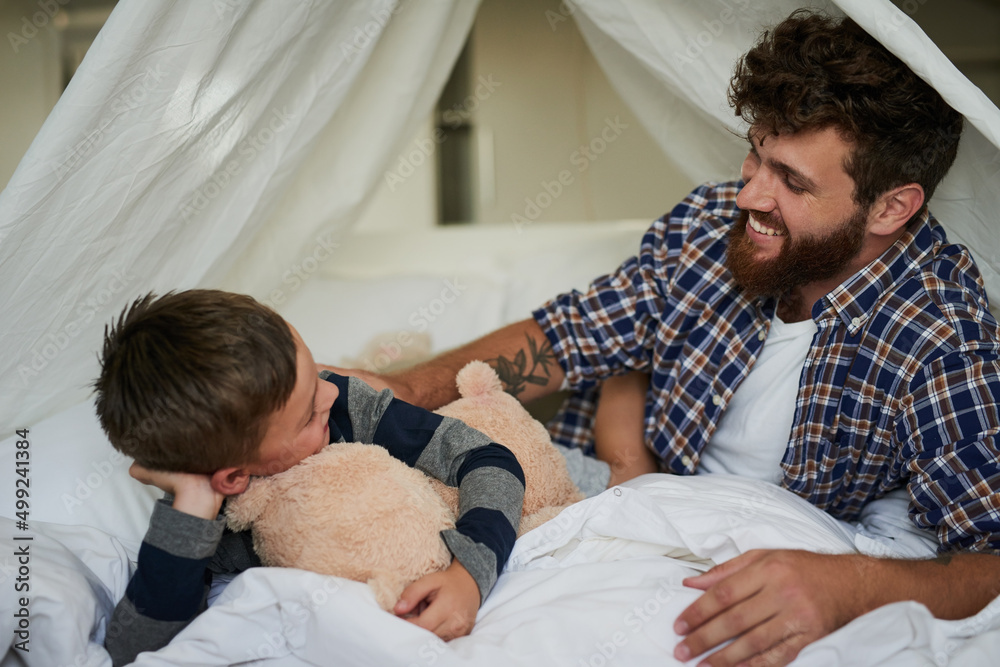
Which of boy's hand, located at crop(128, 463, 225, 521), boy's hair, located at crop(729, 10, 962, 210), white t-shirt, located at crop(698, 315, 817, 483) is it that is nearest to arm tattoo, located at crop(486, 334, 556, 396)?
white t-shirt, located at crop(698, 315, 817, 483)

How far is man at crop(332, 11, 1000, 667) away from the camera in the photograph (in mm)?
929

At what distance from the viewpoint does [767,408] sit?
4.24ft

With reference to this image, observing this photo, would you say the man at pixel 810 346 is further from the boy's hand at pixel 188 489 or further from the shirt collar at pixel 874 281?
the boy's hand at pixel 188 489

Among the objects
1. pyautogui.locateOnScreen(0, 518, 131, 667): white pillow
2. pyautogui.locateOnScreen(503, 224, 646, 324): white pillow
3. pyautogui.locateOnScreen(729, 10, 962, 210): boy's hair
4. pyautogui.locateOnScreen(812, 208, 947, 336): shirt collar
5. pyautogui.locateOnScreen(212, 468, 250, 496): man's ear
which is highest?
pyautogui.locateOnScreen(729, 10, 962, 210): boy's hair

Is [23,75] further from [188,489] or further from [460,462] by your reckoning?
[460,462]

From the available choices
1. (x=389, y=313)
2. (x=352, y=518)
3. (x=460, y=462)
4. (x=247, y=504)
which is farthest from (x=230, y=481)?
(x=389, y=313)

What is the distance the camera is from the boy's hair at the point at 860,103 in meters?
1.12

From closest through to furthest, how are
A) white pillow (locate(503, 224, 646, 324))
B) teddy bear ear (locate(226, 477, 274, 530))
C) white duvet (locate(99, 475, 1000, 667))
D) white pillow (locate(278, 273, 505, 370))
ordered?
1. white duvet (locate(99, 475, 1000, 667))
2. teddy bear ear (locate(226, 477, 274, 530))
3. white pillow (locate(278, 273, 505, 370))
4. white pillow (locate(503, 224, 646, 324))

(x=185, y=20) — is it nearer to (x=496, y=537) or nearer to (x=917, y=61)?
(x=496, y=537)

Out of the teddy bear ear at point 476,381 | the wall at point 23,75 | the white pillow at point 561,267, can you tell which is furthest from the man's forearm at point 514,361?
the wall at point 23,75

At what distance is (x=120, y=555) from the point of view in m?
1.02

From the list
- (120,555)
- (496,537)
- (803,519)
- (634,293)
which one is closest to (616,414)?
(634,293)

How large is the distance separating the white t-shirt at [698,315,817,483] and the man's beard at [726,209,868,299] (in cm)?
9

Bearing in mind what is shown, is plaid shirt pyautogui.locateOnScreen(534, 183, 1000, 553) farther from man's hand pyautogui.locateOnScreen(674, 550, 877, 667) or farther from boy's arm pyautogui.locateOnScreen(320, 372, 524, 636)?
boy's arm pyautogui.locateOnScreen(320, 372, 524, 636)
